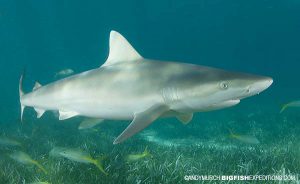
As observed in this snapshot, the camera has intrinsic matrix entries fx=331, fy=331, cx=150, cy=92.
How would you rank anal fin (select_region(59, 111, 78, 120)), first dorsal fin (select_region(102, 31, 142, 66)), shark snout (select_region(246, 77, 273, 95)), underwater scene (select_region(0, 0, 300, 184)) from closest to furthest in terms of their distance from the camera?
shark snout (select_region(246, 77, 273, 95)), underwater scene (select_region(0, 0, 300, 184)), first dorsal fin (select_region(102, 31, 142, 66)), anal fin (select_region(59, 111, 78, 120))

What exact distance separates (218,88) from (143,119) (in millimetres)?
1147

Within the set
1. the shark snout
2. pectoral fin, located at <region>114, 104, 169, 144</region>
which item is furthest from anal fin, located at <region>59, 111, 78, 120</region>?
the shark snout

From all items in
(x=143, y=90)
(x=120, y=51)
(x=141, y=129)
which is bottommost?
(x=141, y=129)

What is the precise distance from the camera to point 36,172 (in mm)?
6828

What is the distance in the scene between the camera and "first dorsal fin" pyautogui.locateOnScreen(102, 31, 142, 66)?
6.00 meters

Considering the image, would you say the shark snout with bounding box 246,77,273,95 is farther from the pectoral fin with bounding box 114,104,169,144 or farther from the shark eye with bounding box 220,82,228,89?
the pectoral fin with bounding box 114,104,169,144

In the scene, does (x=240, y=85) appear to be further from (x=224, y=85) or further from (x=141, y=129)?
(x=141, y=129)

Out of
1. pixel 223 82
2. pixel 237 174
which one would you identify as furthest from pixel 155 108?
pixel 237 174

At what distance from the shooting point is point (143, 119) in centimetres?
477

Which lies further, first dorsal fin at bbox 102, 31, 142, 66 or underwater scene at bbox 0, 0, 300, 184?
first dorsal fin at bbox 102, 31, 142, 66

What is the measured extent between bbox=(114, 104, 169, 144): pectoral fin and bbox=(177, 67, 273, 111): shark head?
0.37 meters

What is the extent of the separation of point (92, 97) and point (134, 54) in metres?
1.08

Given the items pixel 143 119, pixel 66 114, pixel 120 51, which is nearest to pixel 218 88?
pixel 143 119

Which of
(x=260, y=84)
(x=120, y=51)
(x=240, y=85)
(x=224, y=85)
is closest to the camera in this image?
(x=260, y=84)
